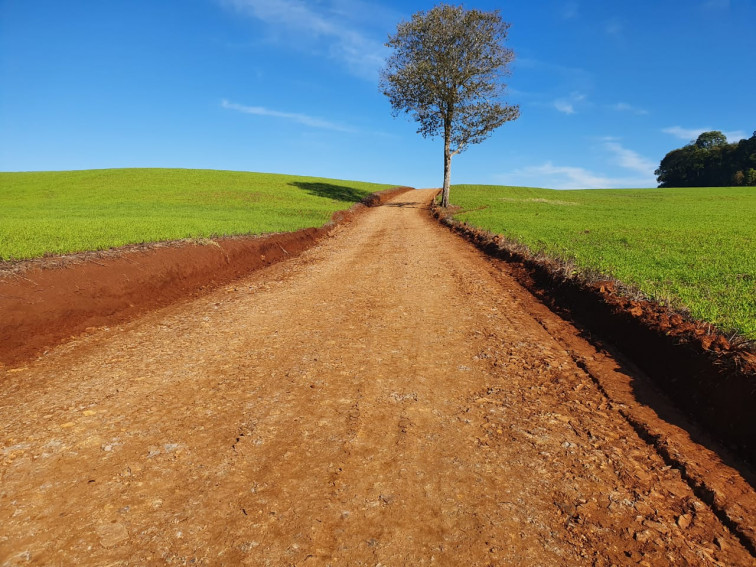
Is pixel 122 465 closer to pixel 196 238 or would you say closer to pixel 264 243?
pixel 196 238

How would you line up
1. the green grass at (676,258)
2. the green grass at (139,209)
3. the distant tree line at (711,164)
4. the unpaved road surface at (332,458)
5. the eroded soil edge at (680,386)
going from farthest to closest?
1. the distant tree line at (711,164)
2. the green grass at (139,209)
3. the green grass at (676,258)
4. the eroded soil edge at (680,386)
5. the unpaved road surface at (332,458)

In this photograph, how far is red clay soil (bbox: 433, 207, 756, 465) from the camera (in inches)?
159

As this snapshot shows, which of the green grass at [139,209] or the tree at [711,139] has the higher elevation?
the tree at [711,139]

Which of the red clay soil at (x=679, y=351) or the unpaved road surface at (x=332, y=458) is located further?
the red clay soil at (x=679, y=351)

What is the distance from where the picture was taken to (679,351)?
A: 201 inches

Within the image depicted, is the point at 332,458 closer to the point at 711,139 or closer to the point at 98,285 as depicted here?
the point at 98,285

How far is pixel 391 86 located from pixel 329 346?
31.0 m

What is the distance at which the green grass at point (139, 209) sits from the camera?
1191cm

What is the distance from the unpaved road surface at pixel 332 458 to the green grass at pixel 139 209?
6.63 meters

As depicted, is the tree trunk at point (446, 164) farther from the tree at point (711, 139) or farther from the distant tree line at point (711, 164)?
the tree at point (711, 139)

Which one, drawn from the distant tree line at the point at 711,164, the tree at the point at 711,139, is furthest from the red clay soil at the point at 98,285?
the tree at the point at 711,139

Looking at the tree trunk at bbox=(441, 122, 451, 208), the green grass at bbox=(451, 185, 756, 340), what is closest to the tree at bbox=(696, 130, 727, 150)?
the tree trunk at bbox=(441, 122, 451, 208)

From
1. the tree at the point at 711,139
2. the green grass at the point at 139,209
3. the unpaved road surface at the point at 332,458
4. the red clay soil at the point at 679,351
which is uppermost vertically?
the tree at the point at 711,139

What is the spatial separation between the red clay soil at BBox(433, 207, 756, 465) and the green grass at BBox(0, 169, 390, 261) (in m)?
11.1
